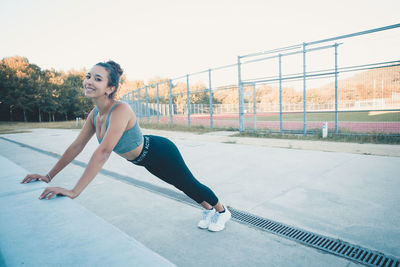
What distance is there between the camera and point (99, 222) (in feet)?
4.85

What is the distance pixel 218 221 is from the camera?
258 centimetres

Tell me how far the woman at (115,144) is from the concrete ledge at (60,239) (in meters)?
0.15

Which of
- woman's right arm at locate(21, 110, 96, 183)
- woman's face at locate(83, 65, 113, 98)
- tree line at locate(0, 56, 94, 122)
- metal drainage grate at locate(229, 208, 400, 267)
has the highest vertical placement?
tree line at locate(0, 56, 94, 122)

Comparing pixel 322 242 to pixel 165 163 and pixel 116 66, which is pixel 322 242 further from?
pixel 116 66

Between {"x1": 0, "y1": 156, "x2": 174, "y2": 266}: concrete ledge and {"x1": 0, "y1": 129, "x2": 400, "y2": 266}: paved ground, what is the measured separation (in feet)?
3.06

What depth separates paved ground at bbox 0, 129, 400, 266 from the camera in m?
2.18

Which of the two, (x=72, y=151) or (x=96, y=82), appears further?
(x=72, y=151)

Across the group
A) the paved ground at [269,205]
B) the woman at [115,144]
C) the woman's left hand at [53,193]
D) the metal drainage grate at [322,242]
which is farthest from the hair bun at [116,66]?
the metal drainage grate at [322,242]

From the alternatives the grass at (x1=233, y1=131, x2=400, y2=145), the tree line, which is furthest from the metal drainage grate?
the tree line

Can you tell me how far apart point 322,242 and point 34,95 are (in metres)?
46.8

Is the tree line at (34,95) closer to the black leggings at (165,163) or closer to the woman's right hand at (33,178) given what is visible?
the woman's right hand at (33,178)

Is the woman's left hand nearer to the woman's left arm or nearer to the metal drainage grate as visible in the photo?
the woman's left arm

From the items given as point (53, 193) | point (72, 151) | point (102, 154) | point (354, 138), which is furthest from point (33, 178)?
point (354, 138)

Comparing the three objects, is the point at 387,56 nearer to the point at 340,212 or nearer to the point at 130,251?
the point at 340,212
